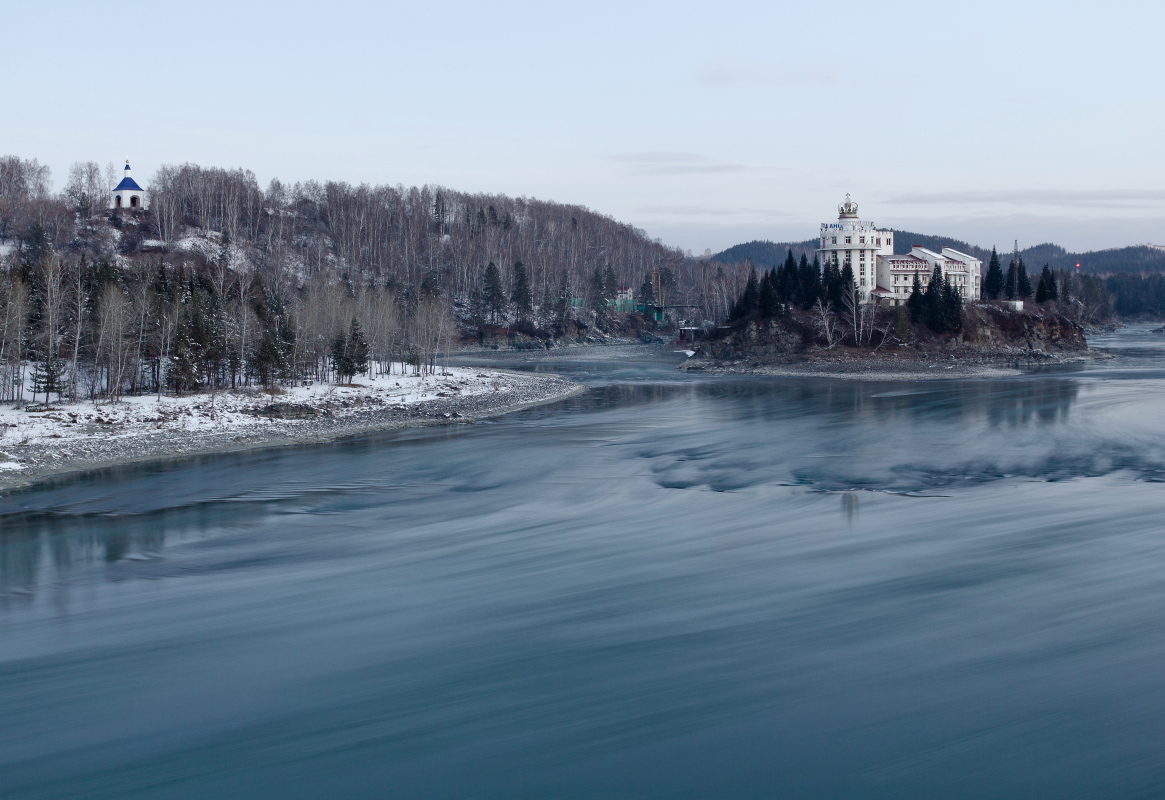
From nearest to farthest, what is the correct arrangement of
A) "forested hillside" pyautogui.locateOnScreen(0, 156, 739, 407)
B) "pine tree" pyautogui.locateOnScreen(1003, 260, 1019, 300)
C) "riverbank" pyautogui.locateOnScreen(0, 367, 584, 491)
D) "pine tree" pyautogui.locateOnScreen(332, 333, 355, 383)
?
1. "riverbank" pyautogui.locateOnScreen(0, 367, 584, 491)
2. "forested hillside" pyautogui.locateOnScreen(0, 156, 739, 407)
3. "pine tree" pyautogui.locateOnScreen(332, 333, 355, 383)
4. "pine tree" pyautogui.locateOnScreen(1003, 260, 1019, 300)

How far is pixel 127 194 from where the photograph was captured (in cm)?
9619

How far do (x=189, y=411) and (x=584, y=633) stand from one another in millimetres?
23260

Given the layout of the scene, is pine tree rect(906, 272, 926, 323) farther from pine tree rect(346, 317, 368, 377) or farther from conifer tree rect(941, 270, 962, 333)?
pine tree rect(346, 317, 368, 377)

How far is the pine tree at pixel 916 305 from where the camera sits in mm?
65750

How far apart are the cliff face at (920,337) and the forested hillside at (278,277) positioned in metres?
22.8

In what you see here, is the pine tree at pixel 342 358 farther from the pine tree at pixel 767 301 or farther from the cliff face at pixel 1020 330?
the cliff face at pixel 1020 330

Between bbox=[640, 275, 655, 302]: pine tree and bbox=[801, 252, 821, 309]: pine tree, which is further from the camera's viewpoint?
bbox=[640, 275, 655, 302]: pine tree

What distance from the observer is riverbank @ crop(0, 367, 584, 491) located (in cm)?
2369

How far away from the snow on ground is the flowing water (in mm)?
5126

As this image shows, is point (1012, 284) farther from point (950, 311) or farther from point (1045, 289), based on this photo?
point (950, 311)

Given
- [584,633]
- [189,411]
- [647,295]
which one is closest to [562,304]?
[647,295]

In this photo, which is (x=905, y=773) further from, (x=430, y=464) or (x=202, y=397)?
(x=202, y=397)

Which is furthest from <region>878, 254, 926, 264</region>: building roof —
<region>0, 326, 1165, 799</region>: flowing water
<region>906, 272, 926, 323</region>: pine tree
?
<region>0, 326, 1165, 799</region>: flowing water

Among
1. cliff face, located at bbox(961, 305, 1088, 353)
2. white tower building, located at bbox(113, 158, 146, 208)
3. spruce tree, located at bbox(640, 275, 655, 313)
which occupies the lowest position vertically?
cliff face, located at bbox(961, 305, 1088, 353)
